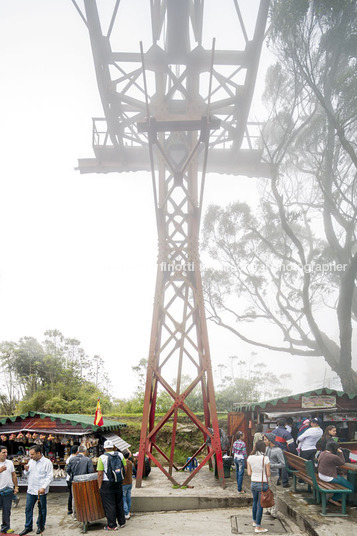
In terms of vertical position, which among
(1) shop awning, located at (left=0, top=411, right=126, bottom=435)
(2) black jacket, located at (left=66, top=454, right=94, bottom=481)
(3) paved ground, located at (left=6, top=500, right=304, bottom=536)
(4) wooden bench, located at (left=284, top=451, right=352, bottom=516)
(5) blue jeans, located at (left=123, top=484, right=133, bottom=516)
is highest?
(1) shop awning, located at (left=0, top=411, right=126, bottom=435)

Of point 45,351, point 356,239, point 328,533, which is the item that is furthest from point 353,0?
point 45,351

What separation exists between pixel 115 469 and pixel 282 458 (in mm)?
3722

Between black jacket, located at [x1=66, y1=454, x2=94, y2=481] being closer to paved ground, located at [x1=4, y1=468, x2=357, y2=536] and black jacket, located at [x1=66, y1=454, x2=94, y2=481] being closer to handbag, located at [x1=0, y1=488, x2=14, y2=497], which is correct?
paved ground, located at [x1=4, y1=468, x2=357, y2=536]

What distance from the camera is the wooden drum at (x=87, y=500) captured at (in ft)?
20.6

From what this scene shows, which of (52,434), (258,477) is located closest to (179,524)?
(258,477)

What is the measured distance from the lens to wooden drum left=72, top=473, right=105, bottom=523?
6289 millimetres

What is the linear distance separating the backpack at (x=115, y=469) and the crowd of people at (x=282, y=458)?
198 cm

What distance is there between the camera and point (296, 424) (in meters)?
11.5

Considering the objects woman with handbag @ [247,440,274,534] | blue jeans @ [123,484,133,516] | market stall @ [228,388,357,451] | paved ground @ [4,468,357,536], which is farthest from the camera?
market stall @ [228,388,357,451]

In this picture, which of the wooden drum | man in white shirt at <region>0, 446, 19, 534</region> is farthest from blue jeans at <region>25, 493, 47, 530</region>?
the wooden drum

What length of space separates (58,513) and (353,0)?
632 inches

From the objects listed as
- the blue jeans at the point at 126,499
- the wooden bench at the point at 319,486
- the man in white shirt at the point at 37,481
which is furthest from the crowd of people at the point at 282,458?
the man in white shirt at the point at 37,481

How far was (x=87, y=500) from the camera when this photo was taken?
633cm

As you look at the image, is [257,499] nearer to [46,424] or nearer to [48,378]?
[46,424]
